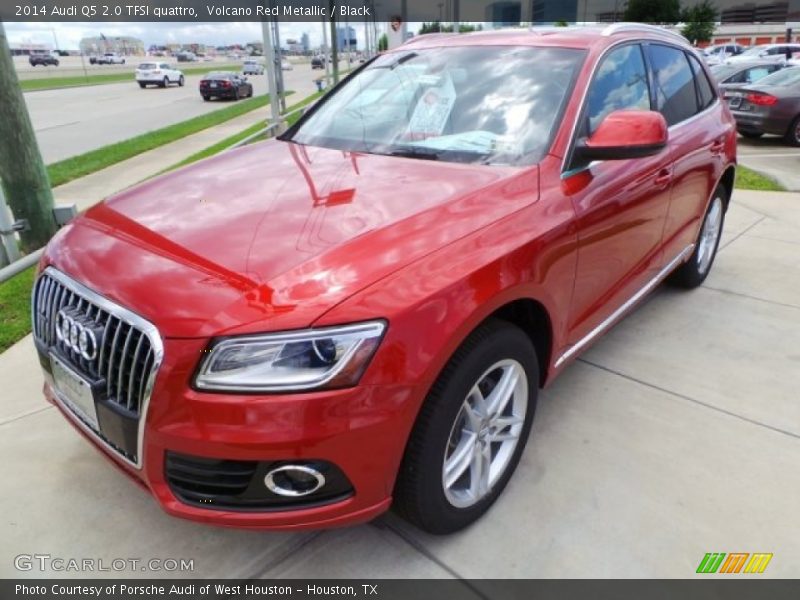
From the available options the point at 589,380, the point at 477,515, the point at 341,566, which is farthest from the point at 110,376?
the point at 589,380

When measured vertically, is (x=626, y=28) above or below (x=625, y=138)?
above

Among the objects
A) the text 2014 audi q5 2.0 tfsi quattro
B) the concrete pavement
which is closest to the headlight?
the text 2014 audi q5 2.0 tfsi quattro

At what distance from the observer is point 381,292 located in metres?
1.77

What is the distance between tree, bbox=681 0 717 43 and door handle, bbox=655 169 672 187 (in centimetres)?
6025

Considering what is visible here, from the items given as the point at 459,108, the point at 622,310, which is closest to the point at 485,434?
the point at 622,310

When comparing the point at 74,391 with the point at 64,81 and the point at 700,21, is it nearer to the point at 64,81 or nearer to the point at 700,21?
the point at 64,81

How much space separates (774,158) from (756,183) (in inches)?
126

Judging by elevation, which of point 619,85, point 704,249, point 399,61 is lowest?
point 704,249

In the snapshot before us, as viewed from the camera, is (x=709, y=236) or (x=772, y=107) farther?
(x=772, y=107)

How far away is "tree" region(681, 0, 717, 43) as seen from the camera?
181 feet

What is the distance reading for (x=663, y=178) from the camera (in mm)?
3258

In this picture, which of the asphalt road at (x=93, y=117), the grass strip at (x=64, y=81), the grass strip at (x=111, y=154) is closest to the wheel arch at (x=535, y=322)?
the grass strip at (x=111, y=154)

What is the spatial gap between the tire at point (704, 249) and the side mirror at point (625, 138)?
202 cm

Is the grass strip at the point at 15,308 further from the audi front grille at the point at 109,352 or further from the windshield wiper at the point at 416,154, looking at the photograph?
the windshield wiper at the point at 416,154
